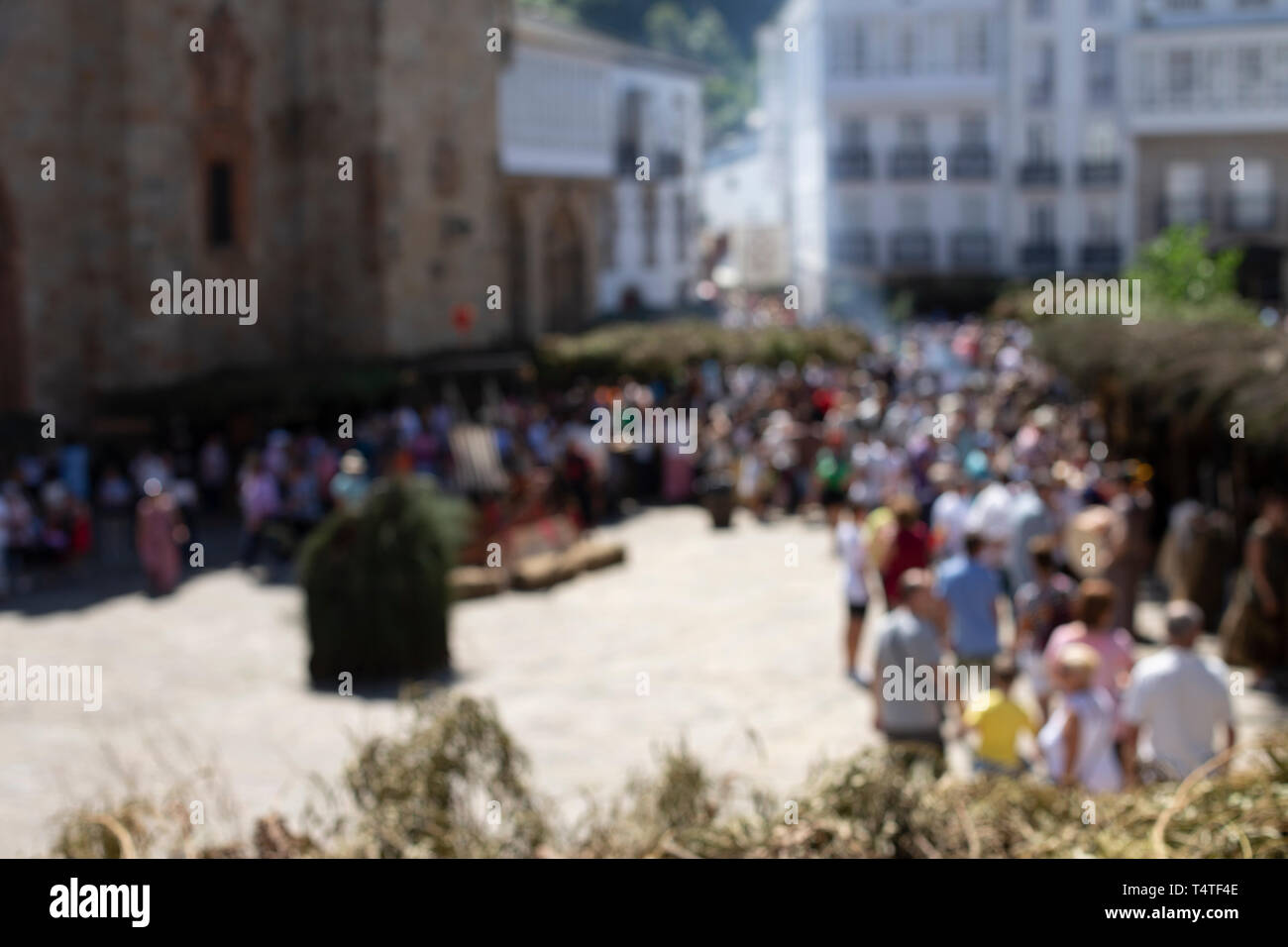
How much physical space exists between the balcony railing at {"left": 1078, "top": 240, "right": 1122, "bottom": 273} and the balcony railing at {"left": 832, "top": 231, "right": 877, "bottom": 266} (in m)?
6.47

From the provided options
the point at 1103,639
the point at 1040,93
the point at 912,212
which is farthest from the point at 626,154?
the point at 1103,639

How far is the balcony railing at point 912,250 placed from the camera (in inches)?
2269

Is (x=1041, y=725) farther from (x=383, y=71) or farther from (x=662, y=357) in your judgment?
(x=383, y=71)

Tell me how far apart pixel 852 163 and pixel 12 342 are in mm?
34649

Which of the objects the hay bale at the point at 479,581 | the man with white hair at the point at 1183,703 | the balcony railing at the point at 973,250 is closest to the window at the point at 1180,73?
the balcony railing at the point at 973,250

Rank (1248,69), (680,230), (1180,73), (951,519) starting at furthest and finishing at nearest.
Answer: (680,230) → (1180,73) → (1248,69) → (951,519)

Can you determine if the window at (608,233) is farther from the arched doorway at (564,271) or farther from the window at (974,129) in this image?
the window at (974,129)

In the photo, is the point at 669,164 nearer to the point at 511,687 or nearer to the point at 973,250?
the point at 973,250

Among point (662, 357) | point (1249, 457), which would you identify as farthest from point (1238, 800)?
point (662, 357)

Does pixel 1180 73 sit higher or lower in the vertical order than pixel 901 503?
higher

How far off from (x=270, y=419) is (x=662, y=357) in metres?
7.80

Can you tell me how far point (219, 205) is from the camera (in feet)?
101

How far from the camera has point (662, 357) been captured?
31.6 m

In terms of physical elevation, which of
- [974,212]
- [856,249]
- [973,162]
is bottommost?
[856,249]
